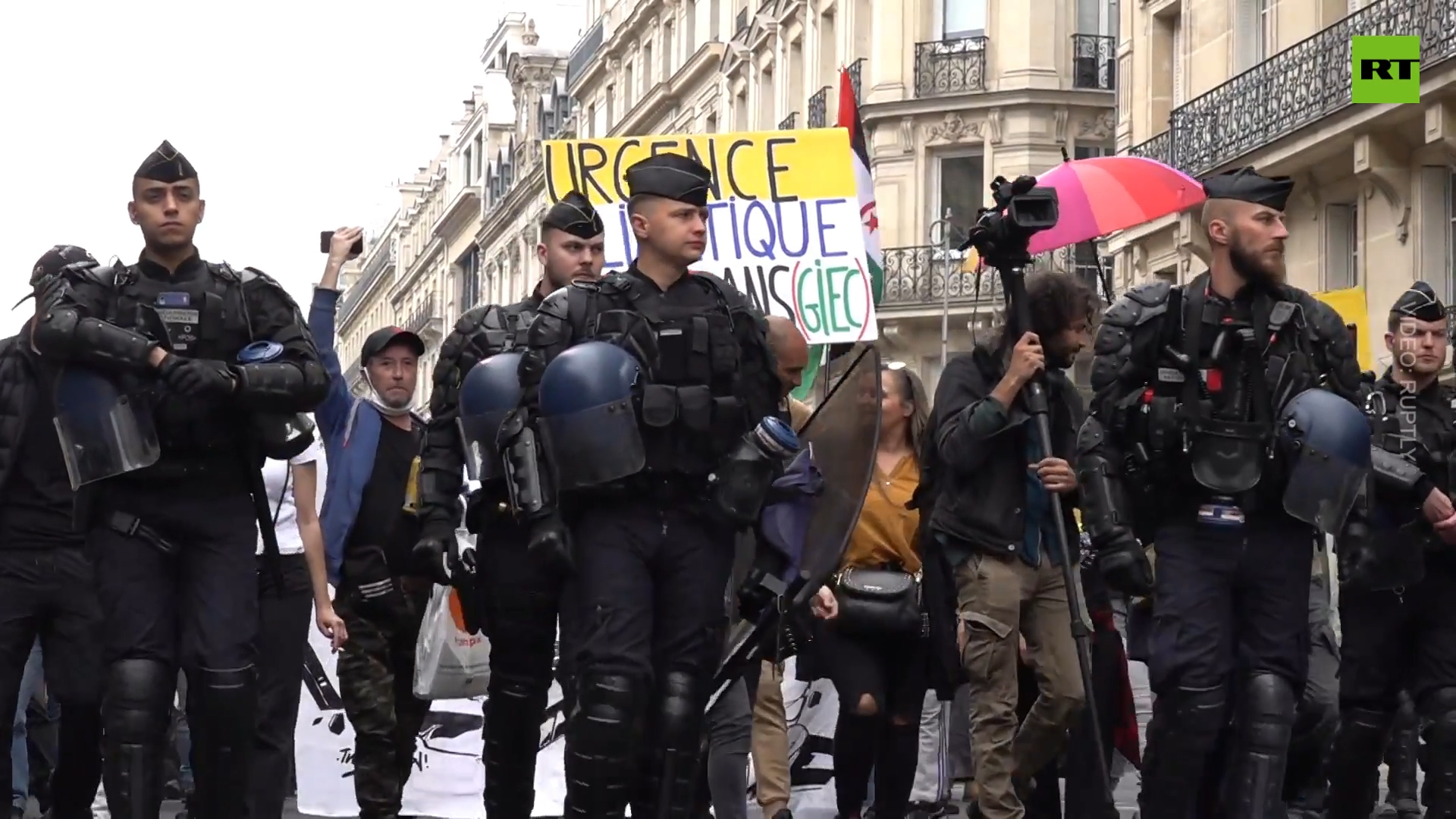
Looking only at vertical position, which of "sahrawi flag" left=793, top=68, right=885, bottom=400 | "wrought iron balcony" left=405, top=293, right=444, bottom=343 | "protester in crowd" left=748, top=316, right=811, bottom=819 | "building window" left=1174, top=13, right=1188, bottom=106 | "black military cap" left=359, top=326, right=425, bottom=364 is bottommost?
"protester in crowd" left=748, top=316, right=811, bottom=819

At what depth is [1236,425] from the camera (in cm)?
746

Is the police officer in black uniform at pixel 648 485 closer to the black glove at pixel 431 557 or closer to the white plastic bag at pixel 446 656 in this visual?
the black glove at pixel 431 557

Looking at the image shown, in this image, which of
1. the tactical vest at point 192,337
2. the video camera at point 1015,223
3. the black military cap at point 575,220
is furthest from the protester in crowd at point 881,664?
the tactical vest at point 192,337

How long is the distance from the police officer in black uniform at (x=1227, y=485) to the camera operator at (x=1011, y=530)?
2.87 feet

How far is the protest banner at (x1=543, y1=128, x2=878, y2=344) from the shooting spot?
13523mm

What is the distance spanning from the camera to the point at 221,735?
732 centimetres

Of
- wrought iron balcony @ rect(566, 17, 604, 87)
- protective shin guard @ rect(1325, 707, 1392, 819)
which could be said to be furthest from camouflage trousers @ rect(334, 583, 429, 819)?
wrought iron balcony @ rect(566, 17, 604, 87)

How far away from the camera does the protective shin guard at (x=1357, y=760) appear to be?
849cm

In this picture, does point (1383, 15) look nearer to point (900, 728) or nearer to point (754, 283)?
point (754, 283)

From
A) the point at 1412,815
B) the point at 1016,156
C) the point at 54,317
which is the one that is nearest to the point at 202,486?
the point at 54,317

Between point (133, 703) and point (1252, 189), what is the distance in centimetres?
349

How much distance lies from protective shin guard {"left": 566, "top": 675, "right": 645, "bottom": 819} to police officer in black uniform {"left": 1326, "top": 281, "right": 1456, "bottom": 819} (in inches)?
102

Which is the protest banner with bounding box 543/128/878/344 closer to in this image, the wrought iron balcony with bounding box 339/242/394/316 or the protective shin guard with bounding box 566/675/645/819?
the protective shin guard with bounding box 566/675/645/819

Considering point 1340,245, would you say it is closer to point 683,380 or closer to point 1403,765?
point 1403,765
